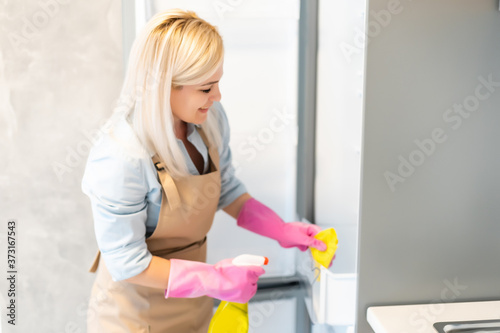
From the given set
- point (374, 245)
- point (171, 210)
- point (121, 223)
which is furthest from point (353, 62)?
point (121, 223)

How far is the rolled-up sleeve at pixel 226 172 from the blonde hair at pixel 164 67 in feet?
0.85

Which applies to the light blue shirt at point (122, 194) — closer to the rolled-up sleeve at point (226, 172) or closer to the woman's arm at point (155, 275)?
the woman's arm at point (155, 275)

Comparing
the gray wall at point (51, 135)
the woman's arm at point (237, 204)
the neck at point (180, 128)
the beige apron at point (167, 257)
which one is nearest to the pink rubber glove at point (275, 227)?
the woman's arm at point (237, 204)

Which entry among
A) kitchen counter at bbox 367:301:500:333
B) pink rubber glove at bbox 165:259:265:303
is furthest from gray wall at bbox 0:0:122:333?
kitchen counter at bbox 367:301:500:333

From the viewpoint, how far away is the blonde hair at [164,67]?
117cm

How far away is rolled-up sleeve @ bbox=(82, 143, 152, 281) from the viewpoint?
1.17 metres

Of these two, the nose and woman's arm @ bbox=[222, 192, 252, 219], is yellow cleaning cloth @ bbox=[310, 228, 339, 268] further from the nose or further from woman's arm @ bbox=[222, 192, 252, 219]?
the nose

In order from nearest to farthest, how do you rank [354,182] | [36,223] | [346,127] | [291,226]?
[354,182] → [346,127] → [291,226] → [36,223]

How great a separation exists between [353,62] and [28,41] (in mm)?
951

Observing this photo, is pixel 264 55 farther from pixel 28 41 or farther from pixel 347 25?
pixel 28 41

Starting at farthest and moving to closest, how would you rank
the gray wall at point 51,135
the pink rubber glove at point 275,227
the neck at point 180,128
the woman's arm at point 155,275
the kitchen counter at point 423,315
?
the gray wall at point 51,135 < the pink rubber glove at point 275,227 < the neck at point 180,128 < the woman's arm at point 155,275 < the kitchen counter at point 423,315

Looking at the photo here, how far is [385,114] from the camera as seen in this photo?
1131 millimetres

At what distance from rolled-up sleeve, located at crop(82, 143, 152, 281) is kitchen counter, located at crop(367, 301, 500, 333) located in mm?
530

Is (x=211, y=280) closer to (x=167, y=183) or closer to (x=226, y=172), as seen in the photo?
(x=167, y=183)
